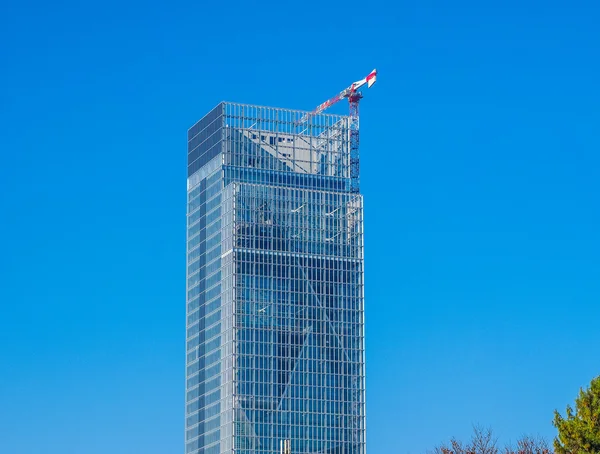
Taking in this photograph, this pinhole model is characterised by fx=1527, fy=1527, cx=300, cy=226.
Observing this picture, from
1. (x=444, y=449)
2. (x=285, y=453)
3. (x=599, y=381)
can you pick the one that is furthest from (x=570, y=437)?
(x=285, y=453)

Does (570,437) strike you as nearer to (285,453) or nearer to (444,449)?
(444,449)

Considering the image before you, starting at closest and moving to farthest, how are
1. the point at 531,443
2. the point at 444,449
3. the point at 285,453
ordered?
1. the point at 444,449
2. the point at 531,443
3. the point at 285,453

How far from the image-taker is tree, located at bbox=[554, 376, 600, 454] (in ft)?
431

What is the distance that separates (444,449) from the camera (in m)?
142

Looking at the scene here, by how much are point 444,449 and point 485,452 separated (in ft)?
33.7

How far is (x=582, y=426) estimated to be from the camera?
432 ft

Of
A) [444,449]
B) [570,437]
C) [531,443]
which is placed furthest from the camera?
[531,443]

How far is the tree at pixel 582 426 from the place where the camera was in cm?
Result: 13125

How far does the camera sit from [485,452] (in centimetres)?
15088

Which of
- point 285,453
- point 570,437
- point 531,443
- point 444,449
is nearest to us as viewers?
point 570,437

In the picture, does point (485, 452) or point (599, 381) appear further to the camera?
point (485, 452)

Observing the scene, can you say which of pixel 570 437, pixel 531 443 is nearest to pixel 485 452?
pixel 531 443

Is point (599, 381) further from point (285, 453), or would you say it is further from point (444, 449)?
point (285, 453)

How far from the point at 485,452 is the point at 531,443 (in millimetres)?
4668
